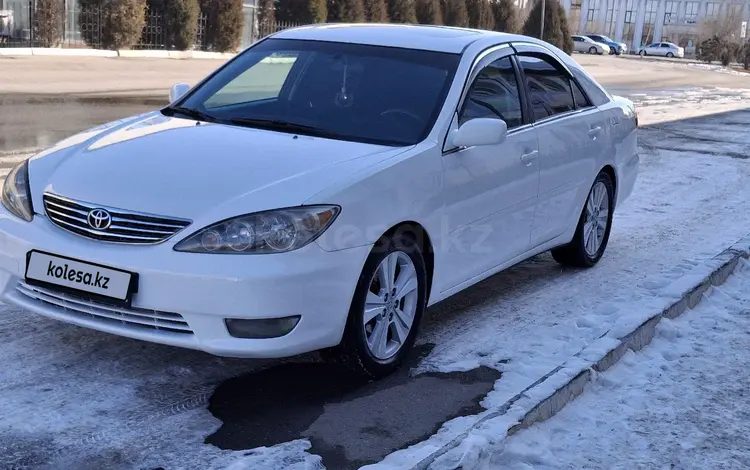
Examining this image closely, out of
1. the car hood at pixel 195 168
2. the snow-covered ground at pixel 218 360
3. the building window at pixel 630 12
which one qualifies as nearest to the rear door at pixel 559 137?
the snow-covered ground at pixel 218 360

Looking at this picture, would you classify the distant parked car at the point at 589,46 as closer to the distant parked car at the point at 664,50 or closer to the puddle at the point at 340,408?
the distant parked car at the point at 664,50

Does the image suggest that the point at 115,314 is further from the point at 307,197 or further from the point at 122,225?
the point at 307,197

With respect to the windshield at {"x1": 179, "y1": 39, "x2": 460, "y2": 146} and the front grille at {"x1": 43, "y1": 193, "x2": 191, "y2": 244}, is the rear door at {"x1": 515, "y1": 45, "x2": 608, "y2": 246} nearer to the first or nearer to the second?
the windshield at {"x1": 179, "y1": 39, "x2": 460, "y2": 146}

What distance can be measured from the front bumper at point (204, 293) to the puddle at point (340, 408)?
0.26m

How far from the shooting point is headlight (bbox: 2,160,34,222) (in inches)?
169

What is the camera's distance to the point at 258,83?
591 cm

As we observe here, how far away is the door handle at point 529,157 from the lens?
5.55 meters

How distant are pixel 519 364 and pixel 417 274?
700mm

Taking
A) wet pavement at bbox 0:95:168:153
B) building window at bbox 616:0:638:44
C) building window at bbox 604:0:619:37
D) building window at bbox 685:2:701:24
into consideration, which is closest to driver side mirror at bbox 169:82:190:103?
wet pavement at bbox 0:95:168:153

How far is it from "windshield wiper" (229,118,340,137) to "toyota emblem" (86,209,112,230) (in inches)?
47.0

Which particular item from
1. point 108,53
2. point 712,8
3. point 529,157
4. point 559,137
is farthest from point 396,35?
point 712,8

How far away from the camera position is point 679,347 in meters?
5.35

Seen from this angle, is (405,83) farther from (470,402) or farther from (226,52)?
(226,52)

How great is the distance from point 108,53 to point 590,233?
68.1 feet
